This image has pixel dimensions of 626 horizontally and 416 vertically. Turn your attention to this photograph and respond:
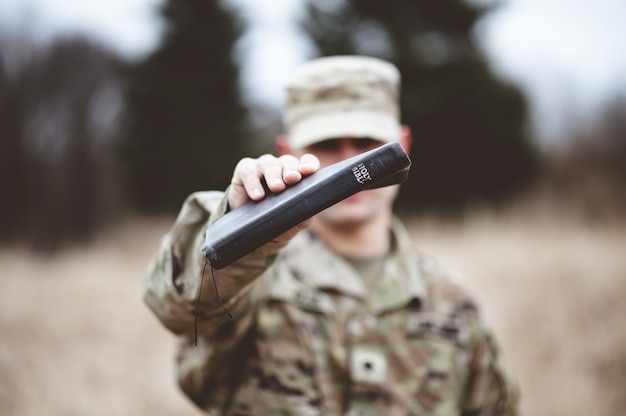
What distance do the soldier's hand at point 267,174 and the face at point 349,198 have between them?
83 centimetres

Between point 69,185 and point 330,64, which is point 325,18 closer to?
point 69,185

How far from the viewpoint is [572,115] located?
44.7 ft

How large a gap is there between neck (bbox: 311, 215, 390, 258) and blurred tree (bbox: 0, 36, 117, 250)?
9.85 meters

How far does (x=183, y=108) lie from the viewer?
11344 millimetres

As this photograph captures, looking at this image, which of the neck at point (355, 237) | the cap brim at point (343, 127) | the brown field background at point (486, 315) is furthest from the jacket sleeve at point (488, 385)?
the brown field background at point (486, 315)

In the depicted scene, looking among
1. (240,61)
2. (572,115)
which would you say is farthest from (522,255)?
(572,115)

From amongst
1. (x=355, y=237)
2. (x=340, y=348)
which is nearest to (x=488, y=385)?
(x=340, y=348)

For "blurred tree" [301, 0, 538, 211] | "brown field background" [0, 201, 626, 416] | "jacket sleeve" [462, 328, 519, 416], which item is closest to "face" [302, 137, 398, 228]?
"jacket sleeve" [462, 328, 519, 416]

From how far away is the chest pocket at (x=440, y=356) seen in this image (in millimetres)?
1900

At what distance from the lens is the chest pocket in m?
1.90

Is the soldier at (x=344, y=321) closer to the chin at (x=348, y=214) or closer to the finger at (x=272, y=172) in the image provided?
the chin at (x=348, y=214)

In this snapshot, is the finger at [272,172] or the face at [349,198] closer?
the finger at [272,172]

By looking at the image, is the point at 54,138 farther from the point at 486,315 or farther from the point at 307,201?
the point at 307,201

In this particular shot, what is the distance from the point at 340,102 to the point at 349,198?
431 millimetres
